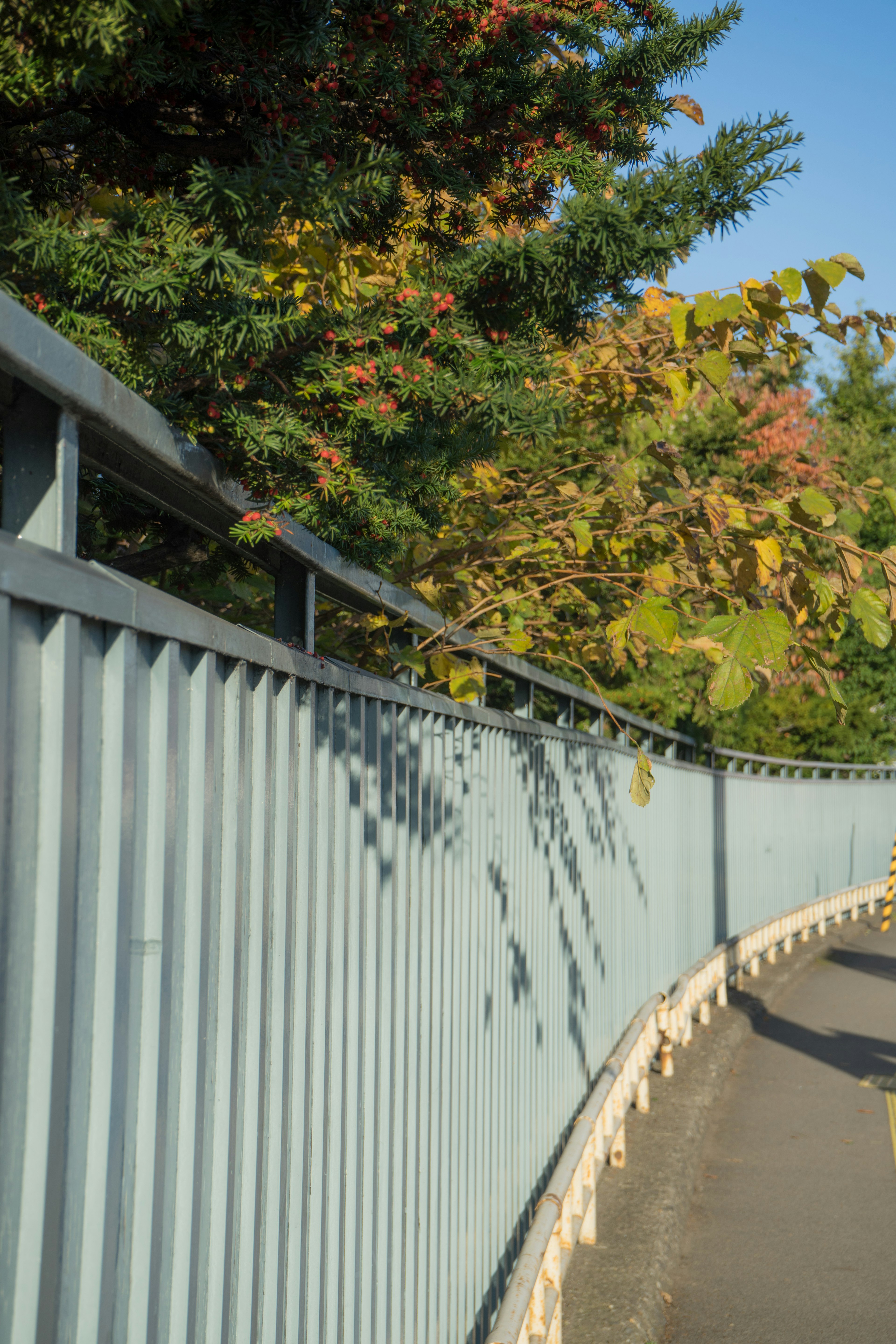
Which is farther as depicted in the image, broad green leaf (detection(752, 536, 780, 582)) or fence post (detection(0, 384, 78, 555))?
broad green leaf (detection(752, 536, 780, 582))

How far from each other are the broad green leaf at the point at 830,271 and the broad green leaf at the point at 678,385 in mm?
579

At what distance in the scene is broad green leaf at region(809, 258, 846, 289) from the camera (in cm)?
280

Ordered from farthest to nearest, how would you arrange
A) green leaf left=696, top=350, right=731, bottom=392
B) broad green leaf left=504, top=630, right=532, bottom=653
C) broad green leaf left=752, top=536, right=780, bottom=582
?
broad green leaf left=504, top=630, right=532, bottom=653
broad green leaf left=752, top=536, right=780, bottom=582
green leaf left=696, top=350, right=731, bottom=392

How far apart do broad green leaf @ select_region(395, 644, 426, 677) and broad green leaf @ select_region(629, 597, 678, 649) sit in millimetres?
659

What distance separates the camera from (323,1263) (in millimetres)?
2213

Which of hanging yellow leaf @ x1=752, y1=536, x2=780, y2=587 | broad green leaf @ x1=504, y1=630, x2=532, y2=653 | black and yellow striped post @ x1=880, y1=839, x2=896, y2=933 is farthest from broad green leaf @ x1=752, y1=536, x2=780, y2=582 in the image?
black and yellow striped post @ x1=880, y1=839, x2=896, y2=933

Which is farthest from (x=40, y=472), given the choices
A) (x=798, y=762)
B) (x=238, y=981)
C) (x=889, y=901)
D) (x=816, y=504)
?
(x=889, y=901)

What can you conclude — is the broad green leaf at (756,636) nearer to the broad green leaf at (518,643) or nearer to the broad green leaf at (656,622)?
the broad green leaf at (656,622)

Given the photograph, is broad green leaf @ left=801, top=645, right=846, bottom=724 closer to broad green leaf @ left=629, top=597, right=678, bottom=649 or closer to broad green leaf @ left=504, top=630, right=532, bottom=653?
broad green leaf @ left=629, top=597, right=678, bottom=649

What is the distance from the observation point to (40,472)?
4.53 ft

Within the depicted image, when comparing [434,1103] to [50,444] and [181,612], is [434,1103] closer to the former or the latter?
[181,612]

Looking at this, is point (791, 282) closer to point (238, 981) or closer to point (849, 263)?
point (849, 263)

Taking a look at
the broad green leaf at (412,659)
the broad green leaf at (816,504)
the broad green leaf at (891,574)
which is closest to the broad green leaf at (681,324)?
the broad green leaf at (816,504)

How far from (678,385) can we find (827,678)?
100 centimetres
